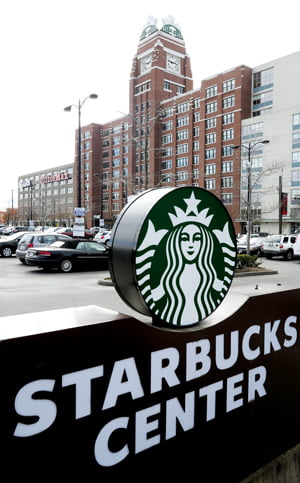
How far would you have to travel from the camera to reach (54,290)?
1076cm

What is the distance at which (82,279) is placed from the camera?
1334cm

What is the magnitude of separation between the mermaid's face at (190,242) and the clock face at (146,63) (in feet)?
272

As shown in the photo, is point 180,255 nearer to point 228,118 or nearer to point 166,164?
point 228,118

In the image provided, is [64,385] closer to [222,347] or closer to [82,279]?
[222,347]

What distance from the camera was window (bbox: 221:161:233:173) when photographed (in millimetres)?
60644

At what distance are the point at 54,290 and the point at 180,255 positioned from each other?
357 inches

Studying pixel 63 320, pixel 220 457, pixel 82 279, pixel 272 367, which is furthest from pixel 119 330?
pixel 82 279

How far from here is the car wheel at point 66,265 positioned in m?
15.3

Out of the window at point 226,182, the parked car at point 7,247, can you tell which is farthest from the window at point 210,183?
the parked car at point 7,247

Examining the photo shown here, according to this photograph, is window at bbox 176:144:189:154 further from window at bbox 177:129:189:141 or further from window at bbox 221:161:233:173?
window at bbox 221:161:233:173

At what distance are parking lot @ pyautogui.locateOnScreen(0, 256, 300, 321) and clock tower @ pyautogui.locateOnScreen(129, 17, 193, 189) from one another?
6042 centimetres

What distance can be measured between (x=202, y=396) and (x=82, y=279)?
11300mm

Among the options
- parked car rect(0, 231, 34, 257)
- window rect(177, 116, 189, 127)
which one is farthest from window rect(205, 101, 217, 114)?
parked car rect(0, 231, 34, 257)

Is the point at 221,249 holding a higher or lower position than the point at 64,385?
higher
